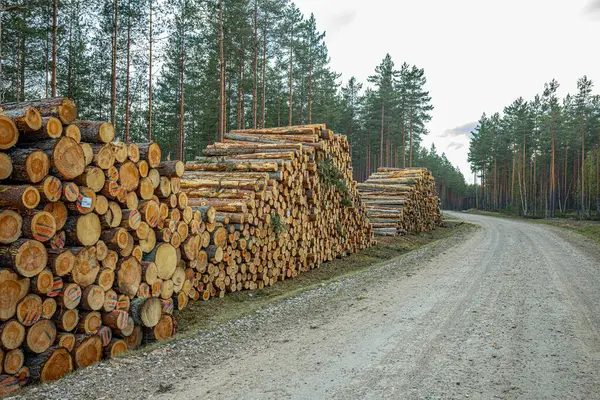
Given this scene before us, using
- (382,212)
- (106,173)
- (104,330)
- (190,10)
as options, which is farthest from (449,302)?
(190,10)

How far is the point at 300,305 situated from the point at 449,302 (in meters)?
2.69

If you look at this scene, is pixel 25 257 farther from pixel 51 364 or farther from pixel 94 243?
pixel 51 364

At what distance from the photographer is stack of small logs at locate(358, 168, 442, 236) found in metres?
19.3

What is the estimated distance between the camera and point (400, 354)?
4.60 m

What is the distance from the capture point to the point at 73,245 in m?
4.67

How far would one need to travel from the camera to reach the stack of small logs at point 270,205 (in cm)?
795

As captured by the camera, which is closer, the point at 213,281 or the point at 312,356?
the point at 312,356

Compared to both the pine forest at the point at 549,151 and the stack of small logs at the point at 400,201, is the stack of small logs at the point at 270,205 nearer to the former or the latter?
the stack of small logs at the point at 400,201

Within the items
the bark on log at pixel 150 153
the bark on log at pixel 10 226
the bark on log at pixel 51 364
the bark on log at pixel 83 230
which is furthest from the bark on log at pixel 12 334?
the bark on log at pixel 150 153

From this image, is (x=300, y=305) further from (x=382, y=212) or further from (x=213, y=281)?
(x=382, y=212)

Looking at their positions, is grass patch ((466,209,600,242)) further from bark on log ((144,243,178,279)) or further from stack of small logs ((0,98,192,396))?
stack of small logs ((0,98,192,396))

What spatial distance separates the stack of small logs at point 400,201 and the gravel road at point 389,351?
36.0ft

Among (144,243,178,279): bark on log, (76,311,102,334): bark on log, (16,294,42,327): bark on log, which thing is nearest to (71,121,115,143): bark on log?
(144,243,178,279): bark on log

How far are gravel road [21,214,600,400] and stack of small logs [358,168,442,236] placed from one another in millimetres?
10982
